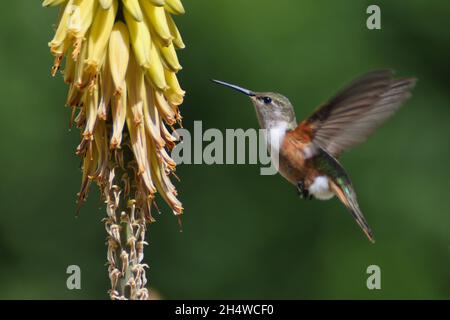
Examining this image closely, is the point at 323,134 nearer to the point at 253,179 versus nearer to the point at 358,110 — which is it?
the point at 358,110

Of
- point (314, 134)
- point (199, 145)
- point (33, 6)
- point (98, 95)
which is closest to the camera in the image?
point (98, 95)

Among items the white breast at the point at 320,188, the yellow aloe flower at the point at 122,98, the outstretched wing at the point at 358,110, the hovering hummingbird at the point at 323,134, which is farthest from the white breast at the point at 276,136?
the yellow aloe flower at the point at 122,98

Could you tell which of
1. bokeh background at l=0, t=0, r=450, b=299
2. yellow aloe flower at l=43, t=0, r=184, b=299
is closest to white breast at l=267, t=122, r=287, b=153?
yellow aloe flower at l=43, t=0, r=184, b=299

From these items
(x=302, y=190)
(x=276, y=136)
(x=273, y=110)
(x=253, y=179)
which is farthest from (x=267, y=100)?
(x=253, y=179)

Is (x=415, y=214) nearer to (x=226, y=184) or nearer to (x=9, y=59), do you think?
(x=226, y=184)

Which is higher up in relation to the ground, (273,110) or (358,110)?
(273,110)

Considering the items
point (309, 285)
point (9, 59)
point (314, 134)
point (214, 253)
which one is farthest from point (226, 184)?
point (314, 134)

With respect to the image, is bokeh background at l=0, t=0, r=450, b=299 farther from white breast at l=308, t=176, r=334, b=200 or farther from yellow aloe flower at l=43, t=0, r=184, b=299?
yellow aloe flower at l=43, t=0, r=184, b=299

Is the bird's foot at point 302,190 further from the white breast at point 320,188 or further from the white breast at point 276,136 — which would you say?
the white breast at point 276,136
